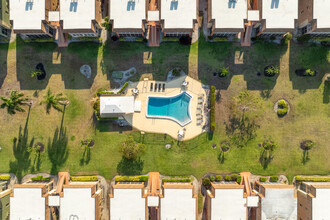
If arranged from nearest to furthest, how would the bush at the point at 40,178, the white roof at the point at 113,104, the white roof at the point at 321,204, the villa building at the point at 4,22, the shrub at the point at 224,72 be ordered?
the white roof at the point at 321,204 < the white roof at the point at 113,104 < the villa building at the point at 4,22 < the shrub at the point at 224,72 < the bush at the point at 40,178

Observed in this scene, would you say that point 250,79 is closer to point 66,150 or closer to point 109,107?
point 109,107

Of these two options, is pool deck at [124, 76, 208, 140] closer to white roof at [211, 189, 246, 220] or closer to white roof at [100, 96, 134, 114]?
white roof at [100, 96, 134, 114]

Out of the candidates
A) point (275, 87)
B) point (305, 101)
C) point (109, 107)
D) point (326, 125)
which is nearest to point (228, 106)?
point (275, 87)

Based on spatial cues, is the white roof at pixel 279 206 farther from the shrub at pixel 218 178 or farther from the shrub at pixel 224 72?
the shrub at pixel 224 72

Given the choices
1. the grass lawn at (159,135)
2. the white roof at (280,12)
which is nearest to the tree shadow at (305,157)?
the grass lawn at (159,135)

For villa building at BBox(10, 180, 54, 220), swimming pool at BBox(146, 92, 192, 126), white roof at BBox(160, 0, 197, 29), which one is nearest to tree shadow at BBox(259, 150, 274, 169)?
swimming pool at BBox(146, 92, 192, 126)

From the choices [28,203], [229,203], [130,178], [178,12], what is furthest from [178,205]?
[178,12]

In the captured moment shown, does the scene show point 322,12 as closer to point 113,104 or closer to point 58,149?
point 113,104

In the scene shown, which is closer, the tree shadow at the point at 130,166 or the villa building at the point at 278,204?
the villa building at the point at 278,204
